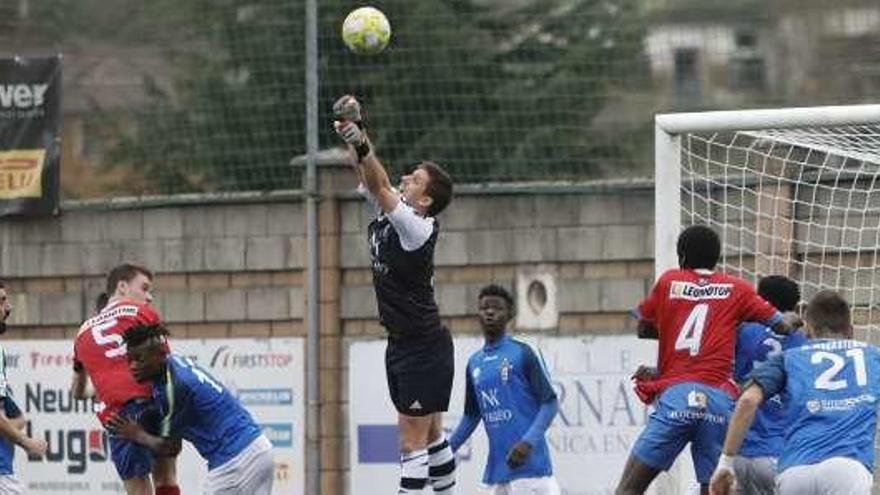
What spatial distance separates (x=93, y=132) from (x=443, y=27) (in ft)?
11.2

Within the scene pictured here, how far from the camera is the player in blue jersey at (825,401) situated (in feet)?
38.4

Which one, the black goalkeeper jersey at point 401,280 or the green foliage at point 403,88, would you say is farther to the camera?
the green foliage at point 403,88

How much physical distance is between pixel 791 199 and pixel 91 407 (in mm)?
6784

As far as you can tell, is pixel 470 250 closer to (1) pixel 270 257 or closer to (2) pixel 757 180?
(1) pixel 270 257

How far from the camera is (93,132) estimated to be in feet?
68.2

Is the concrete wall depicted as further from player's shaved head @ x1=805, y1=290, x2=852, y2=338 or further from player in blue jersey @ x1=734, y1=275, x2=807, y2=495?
player's shaved head @ x1=805, y1=290, x2=852, y2=338

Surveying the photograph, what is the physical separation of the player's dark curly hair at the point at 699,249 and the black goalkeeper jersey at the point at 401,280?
1497mm

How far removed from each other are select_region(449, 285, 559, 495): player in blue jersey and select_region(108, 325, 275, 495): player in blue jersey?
2.67 metres

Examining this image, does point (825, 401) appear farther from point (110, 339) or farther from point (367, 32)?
point (110, 339)

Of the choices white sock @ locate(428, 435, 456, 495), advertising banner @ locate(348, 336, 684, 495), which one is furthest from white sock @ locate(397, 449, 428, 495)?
advertising banner @ locate(348, 336, 684, 495)

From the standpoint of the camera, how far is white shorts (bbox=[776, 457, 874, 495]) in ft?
38.3

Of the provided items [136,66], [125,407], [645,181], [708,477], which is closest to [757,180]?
[645,181]

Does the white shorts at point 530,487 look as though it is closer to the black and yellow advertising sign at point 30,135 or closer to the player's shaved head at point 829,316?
the player's shaved head at point 829,316

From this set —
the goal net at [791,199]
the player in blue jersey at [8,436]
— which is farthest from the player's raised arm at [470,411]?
the player in blue jersey at [8,436]
